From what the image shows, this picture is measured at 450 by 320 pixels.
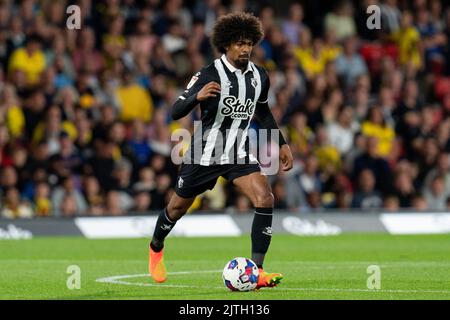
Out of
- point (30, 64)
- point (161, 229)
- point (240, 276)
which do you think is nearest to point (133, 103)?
point (30, 64)

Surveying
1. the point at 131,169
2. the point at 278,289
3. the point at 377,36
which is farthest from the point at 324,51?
the point at 278,289

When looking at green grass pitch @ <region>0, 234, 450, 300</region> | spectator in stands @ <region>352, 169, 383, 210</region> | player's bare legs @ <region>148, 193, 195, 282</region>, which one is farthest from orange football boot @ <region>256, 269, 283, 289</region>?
spectator in stands @ <region>352, 169, 383, 210</region>

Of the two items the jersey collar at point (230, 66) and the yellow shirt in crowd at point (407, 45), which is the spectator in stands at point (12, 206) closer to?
the jersey collar at point (230, 66)

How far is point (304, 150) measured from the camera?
20234 millimetres

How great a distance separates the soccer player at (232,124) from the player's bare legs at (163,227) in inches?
1.3

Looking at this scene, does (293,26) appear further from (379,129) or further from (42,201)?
(42,201)

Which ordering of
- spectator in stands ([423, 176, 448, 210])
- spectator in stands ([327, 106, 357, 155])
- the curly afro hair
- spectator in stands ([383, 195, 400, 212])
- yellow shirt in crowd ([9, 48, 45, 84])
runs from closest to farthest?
the curly afro hair < yellow shirt in crowd ([9, 48, 45, 84]) < spectator in stands ([383, 195, 400, 212]) < spectator in stands ([423, 176, 448, 210]) < spectator in stands ([327, 106, 357, 155])

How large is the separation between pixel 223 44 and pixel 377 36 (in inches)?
528

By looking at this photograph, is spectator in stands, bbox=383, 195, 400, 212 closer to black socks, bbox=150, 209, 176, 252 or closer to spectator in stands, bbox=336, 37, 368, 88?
spectator in stands, bbox=336, 37, 368, 88

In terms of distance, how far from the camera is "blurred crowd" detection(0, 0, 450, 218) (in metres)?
18.7

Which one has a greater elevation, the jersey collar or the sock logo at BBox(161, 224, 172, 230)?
the jersey collar

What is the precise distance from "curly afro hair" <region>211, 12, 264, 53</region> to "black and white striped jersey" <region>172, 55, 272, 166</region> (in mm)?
188

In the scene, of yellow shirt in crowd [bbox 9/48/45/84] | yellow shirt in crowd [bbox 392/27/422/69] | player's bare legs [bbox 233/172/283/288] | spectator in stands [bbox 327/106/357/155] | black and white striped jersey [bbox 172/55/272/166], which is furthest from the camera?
yellow shirt in crowd [bbox 392/27/422/69]

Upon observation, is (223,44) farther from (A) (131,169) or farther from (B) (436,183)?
(B) (436,183)
